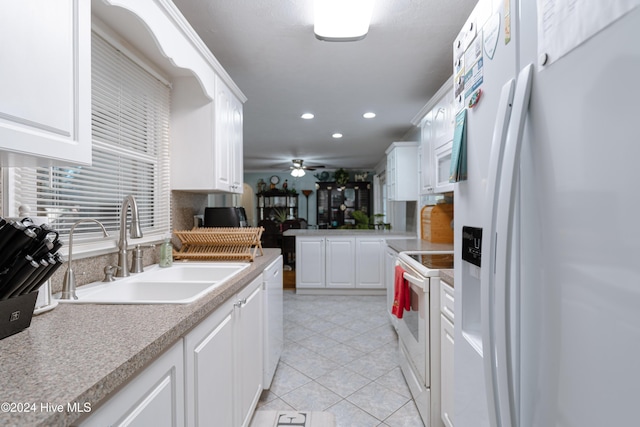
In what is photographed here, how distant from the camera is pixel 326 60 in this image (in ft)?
8.74

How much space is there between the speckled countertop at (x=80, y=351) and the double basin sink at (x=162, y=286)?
12 cm

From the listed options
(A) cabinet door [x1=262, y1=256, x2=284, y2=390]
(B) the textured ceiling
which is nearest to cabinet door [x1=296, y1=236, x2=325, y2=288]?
(B) the textured ceiling

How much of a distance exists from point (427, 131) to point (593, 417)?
309 centimetres

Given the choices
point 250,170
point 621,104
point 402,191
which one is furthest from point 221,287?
point 250,170

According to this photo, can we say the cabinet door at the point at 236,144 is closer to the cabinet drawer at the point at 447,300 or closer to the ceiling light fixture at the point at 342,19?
the ceiling light fixture at the point at 342,19

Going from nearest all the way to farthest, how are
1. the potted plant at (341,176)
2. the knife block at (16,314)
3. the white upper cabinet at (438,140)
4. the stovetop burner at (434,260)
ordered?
the knife block at (16,314)
the stovetop burner at (434,260)
the white upper cabinet at (438,140)
the potted plant at (341,176)

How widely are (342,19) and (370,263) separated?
3344 mm

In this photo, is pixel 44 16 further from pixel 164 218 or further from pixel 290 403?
pixel 290 403

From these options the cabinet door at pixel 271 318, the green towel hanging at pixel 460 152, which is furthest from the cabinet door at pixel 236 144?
the green towel hanging at pixel 460 152

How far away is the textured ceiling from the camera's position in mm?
2016

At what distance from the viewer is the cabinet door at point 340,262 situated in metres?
4.71

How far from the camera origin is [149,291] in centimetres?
163

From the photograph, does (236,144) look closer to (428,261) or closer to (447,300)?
(428,261)

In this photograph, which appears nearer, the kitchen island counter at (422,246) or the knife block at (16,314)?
the knife block at (16,314)
